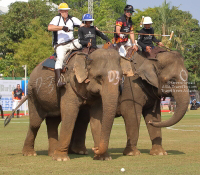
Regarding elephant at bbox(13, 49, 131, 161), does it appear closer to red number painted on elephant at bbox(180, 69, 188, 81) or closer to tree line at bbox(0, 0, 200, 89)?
red number painted on elephant at bbox(180, 69, 188, 81)

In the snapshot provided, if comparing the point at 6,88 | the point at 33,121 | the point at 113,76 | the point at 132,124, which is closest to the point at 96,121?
the point at 132,124

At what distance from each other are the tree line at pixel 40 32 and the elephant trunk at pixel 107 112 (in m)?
38.3

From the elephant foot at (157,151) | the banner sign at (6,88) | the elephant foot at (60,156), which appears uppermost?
the elephant foot at (60,156)

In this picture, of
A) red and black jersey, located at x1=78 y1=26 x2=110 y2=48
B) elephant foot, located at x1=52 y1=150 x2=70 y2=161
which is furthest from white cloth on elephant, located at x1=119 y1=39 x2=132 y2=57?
elephant foot, located at x1=52 y1=150 x2=70 y2=161

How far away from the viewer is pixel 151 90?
13508 mm

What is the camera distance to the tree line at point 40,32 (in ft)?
181

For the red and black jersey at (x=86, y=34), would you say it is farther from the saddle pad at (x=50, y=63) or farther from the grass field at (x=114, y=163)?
the grass field at (x=114, y=163)

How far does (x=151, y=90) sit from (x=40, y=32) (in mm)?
46389

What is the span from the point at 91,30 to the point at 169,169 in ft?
15.0

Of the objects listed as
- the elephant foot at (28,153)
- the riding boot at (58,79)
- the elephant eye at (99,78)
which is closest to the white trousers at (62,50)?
the riding boot at (58,79)

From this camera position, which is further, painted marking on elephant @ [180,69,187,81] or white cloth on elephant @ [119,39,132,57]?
white cloth on elephant @ [119,39,132,57]

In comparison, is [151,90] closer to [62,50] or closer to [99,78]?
[99,78]

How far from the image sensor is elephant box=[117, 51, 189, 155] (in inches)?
504

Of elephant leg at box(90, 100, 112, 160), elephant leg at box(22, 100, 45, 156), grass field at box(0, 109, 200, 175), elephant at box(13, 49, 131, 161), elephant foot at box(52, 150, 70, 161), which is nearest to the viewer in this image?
grass field at box(0, 109, 200, 175)
